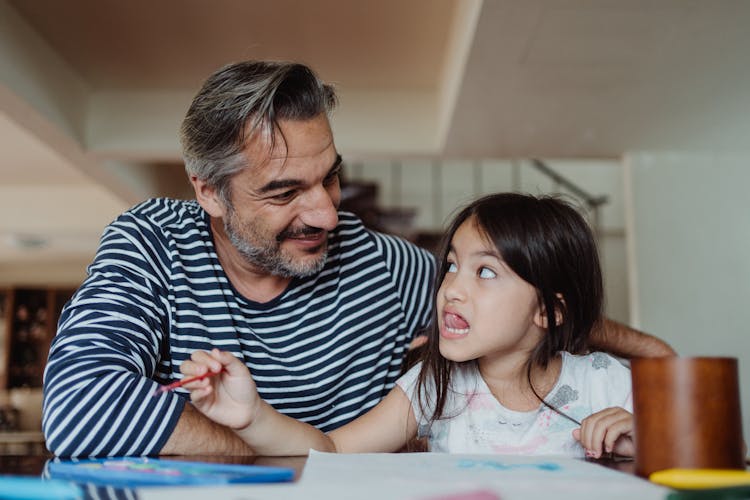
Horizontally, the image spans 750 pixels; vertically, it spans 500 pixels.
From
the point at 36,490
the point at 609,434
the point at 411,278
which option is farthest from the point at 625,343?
the point at 36,490

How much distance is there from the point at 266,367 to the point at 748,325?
408 centimetres

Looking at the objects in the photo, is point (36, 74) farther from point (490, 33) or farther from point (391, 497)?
point (391, 497)

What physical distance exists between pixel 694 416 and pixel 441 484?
0.28 metres

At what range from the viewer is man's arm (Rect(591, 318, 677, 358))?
1626 millimetres

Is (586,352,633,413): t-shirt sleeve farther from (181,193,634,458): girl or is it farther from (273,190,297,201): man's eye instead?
(273,190,297,201): man's eye

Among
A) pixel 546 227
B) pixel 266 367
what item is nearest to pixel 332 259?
pixel 266 367

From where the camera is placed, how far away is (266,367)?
156cm

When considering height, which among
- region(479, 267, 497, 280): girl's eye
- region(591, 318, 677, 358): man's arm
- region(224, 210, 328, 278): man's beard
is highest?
region(224, 210, 328, 278): man's beard

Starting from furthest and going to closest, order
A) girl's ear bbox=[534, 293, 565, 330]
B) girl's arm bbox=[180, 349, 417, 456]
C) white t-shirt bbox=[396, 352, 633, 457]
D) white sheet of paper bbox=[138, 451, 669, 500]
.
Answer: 1. girl's ear bbox=[534, 293, 565, 330]
2. white t-shirt bbox=[396, 352, 633, 457]
3. girl's arm bbox=[180, 349, 417, 456]
4. white sheet of paper bbox=[138, 451, 669, 500]

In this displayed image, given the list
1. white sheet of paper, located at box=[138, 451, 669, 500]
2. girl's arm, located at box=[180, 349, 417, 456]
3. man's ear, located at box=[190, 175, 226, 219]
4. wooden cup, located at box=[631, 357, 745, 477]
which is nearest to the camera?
white sheet of paper, located at box=[138, 451, 669, 500]

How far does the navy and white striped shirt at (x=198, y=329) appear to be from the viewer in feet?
3.53

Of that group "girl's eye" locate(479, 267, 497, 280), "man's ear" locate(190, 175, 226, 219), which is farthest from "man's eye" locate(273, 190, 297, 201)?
"girl's eye" locate(479, 267, 497, 280)

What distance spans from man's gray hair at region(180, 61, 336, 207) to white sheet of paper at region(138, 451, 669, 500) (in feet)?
3.06

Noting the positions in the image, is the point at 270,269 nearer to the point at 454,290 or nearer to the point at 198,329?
the point at 198,329
